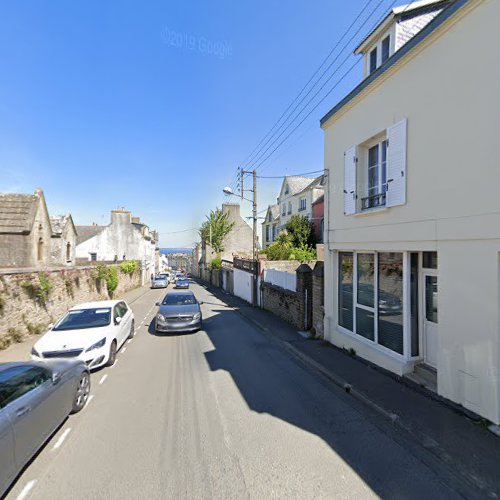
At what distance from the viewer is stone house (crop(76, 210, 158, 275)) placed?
33.6 metres

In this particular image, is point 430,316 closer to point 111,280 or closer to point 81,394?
point 81,394

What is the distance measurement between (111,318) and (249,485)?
625cm

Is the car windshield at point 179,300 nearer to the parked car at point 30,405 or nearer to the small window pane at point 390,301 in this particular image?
the parked car at point 30,405

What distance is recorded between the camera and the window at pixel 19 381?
3457 mm

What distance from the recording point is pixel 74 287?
580 inches

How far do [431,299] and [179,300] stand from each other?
9.15 metres

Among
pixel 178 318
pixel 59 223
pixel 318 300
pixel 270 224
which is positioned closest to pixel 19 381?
pixel 178 318

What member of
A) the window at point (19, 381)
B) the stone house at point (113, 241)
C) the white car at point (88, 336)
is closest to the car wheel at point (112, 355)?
the white car at point (88, 336)

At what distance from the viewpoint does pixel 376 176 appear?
695cm

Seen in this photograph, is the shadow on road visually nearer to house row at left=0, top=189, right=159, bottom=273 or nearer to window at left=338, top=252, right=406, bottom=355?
window at left=338, top=252, right=406, bottom=355

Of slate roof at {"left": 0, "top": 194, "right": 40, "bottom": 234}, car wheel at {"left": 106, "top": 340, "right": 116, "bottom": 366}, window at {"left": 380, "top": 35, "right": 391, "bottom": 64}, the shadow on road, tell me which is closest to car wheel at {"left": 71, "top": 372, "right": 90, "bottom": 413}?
car wheel at {"left": 106, "top": 340, "right": 116, "bottom": 366}

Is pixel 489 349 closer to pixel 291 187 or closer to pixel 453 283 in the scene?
pixel 453 283

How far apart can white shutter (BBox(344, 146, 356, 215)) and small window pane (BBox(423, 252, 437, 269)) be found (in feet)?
6.68

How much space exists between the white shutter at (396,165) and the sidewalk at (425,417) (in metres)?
3.57
